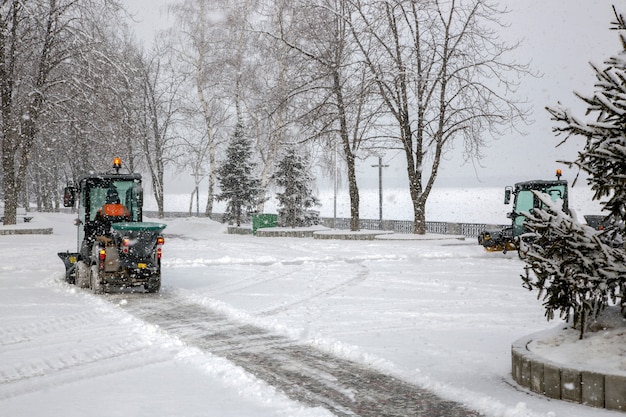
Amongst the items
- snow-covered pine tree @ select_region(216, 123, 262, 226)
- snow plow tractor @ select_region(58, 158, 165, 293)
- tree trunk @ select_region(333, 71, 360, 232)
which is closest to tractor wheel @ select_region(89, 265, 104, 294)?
snow plow tractor @ select_region(58, 158, 165, 293)

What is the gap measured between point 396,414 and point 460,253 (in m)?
16.8

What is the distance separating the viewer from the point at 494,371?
6.95 meters

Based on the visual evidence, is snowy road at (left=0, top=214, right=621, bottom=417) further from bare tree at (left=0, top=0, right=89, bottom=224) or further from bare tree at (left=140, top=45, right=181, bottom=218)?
bare tree at (left=140, top=45, right=181, bottom=218)

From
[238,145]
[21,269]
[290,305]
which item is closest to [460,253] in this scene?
[290,305]

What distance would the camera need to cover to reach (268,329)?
9.36m

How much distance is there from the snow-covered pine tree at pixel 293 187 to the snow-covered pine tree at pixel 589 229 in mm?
28864

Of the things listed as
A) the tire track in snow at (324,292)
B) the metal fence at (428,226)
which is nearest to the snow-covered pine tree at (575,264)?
the tire track in snow at (324,292)

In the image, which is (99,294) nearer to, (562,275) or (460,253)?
(562,275)

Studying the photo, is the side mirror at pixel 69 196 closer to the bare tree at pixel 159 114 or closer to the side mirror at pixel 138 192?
the side mirror at pixel 138 192

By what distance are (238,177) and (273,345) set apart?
31.7 m

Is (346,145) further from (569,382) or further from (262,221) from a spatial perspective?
(569,382)

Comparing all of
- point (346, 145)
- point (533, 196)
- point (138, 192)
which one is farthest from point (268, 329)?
point (346, 145)

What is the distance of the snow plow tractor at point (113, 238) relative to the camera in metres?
12.6

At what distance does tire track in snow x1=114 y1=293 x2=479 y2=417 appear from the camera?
578 cm
